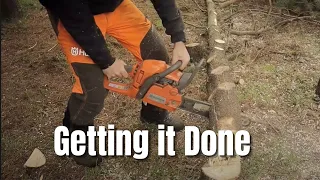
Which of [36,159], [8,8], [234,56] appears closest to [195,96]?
[234,56]

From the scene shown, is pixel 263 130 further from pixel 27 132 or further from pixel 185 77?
pixel 27 132

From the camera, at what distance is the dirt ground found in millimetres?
2652

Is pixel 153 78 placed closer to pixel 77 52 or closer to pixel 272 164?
pixel 77 52

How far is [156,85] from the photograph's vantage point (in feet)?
7.33

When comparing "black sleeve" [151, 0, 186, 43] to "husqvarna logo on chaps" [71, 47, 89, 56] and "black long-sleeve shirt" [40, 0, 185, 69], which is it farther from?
"husqvarna logo on chaps" [71, 47, 89, 56]

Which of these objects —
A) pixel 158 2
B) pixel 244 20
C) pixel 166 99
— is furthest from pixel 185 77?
pixel 244 20

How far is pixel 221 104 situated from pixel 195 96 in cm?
67

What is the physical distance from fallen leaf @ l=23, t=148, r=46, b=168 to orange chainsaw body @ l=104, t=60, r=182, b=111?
0.84 m

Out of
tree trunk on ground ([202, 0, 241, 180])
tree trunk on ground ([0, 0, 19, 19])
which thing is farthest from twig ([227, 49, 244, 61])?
tree trunk on ground ([0, 0, 19, 19])

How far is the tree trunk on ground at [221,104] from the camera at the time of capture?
2145 millimetres

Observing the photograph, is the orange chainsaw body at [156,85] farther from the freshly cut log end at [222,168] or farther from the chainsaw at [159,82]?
the freshly cut log end at [222,168]

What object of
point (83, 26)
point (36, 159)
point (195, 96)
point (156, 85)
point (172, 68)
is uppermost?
point (83, 26)

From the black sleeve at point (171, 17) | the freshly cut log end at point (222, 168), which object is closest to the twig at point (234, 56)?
the black sleeve at point (171, 17)

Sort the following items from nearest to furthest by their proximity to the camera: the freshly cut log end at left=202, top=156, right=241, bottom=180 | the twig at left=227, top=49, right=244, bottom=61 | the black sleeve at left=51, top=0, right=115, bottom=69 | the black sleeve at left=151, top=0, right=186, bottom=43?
1. the black sleeve at left=51, top=0, right=115, bottom=69
2. the freshly cut log end at left=202, top=156, right=241, bottom=180
3. the black sleeve at left=151, top=0, right=186, bottom=43
4. the twig at left=227, top=49, right=244, bottom=61
